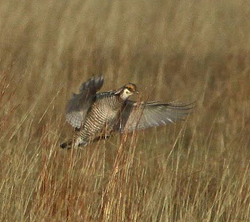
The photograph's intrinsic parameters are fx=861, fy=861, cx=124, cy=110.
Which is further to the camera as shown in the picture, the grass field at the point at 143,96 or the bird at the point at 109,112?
the bird at the point at 109,112

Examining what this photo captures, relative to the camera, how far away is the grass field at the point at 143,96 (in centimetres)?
357

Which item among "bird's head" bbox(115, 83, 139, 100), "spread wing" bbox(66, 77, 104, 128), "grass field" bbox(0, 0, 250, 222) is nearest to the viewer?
"grass field" bbox(0, 0, 250, 222)

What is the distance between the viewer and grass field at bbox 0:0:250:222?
357 cm

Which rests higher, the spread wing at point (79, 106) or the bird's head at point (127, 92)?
the bird's head at point (127, 92)

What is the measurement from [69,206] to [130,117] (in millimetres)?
913

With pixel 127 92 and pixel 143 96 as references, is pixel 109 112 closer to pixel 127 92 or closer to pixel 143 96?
pixel 127 92

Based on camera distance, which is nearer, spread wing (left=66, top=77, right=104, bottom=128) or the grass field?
the grass field

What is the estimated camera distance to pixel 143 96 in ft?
16.0

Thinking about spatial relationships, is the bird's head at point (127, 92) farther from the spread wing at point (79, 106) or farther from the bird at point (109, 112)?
the spread wing at point (79, 106)

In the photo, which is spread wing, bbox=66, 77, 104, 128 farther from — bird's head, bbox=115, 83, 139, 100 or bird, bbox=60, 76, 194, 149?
bird's head, bbox=115, 83, 139, 100

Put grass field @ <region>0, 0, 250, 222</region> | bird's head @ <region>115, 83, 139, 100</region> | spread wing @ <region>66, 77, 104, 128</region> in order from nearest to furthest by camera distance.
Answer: grass field @ <region>0, 0, 250, 222</region>
spread wing @ <region>66, 77, 104, 128</region>
bird's head @ <region>115, 83, 139, 100</region>

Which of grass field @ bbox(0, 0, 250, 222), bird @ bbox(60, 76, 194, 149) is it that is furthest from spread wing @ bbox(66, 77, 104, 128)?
grass field @ bbox(0, 0, 250, 222)

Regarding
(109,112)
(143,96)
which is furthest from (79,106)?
(143,96)

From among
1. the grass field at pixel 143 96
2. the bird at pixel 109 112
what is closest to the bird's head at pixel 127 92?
the bird at pixel 109 112
